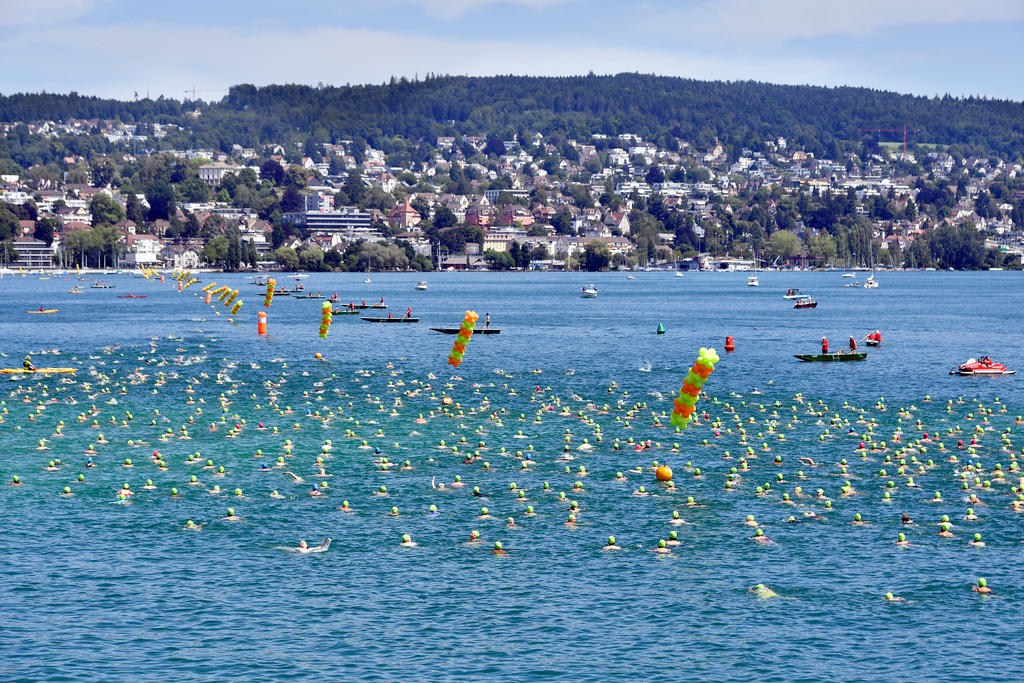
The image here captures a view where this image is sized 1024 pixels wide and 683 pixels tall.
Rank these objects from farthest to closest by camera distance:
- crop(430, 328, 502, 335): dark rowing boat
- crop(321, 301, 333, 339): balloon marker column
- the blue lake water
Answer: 1. crop(430, 328, 502, 335): dark rowing boat
2. crop(321, 301, 333, 339): balloon marker column
3. the blue lake water

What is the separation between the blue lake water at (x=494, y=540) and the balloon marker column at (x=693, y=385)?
121 cm

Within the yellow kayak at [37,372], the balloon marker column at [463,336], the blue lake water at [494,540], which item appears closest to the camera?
the blue lake water at [494,540]

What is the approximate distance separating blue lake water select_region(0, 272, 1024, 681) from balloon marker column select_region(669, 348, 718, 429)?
1.21m

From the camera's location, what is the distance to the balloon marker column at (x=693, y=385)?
2397 inches

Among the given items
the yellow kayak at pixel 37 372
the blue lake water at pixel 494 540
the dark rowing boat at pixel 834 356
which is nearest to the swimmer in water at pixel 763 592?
the blue lake water at pixel 494 540

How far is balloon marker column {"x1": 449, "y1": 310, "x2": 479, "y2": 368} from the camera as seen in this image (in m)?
95.5

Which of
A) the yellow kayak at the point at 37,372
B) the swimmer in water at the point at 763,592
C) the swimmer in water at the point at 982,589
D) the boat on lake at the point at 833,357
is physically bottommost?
the swimmer in water at the point at 763,592

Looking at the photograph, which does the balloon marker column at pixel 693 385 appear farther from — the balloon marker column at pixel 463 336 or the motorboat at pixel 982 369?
the motorboat at pixel 982 369

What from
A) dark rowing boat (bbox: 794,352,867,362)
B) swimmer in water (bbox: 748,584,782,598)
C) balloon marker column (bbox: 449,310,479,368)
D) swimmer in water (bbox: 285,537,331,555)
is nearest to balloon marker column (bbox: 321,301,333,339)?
balloon marker column (bbox: 449,310,479,368)

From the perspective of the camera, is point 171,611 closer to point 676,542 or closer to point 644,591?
point 644,591

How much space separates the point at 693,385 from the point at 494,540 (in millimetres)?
20526

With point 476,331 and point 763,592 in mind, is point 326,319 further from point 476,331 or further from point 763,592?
point 763,592

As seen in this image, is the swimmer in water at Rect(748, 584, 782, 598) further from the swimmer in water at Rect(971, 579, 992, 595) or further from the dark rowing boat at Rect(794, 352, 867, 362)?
the dark rowing boat at Rect(794, 352, 867, 362)

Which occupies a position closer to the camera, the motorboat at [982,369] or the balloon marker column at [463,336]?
the balloon marker column at [463,336]
